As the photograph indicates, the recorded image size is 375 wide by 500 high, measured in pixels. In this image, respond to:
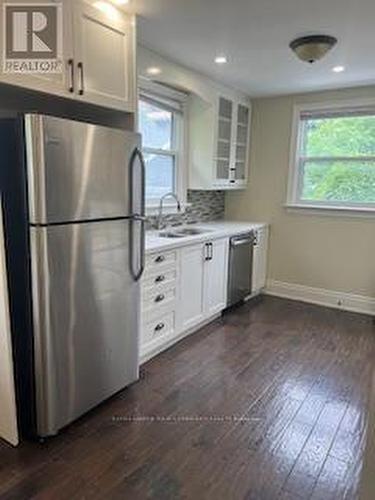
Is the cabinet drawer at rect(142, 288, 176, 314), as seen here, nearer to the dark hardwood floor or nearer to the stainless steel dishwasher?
the dark hardwood floor

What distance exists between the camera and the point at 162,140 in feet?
12.2

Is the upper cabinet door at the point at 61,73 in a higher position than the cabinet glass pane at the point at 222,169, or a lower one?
higher

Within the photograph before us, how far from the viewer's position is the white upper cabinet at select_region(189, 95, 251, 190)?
3906 mm

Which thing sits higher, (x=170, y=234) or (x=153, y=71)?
(x=153, y=71)

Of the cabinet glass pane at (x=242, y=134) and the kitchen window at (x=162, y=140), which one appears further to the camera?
the cabinet glass pane at (x=242, y=134)

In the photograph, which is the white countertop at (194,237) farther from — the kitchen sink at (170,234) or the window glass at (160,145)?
the window glass at (160,145)

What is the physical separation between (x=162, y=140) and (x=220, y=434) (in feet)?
8.85

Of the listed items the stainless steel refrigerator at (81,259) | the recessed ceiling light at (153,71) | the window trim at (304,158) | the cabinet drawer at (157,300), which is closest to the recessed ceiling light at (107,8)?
the stainless steel refrigerator at (81,259)

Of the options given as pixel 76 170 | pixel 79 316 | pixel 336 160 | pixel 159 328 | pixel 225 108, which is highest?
pixel 225 108

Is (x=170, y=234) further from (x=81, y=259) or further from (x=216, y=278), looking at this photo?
(x=81, y=259)

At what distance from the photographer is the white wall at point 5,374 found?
5.90 feet

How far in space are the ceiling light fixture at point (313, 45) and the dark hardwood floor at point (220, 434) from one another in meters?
2.28

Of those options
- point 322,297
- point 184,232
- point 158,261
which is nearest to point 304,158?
point 322,297

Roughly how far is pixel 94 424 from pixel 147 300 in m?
0.90
